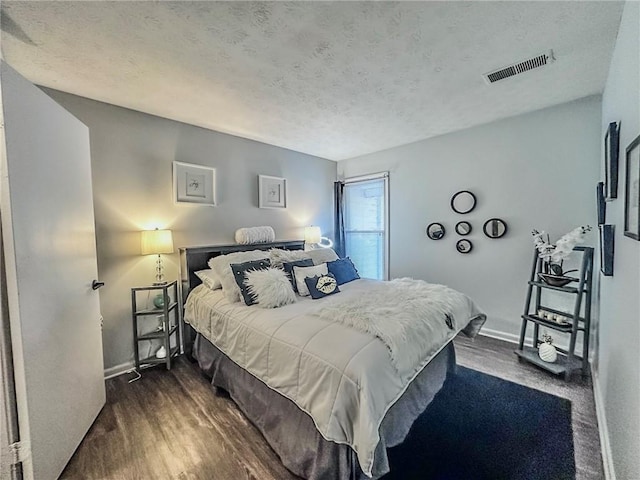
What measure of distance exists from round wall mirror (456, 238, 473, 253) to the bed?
116 cm

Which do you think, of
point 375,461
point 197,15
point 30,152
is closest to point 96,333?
point 30,152

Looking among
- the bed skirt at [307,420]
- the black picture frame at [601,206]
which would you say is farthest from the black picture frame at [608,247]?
the bed skirt at [307,420]

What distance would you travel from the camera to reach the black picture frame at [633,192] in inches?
41.5

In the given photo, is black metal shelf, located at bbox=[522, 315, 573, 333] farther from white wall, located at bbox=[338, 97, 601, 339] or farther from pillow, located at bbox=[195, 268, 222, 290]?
pillow, located at bbox=[195, 268, 222, 290]

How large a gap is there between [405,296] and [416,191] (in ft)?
6.85

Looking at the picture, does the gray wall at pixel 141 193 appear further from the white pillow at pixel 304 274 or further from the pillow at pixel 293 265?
the white pillow at pixel 304 274

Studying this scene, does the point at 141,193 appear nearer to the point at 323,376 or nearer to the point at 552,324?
the point at 323,376

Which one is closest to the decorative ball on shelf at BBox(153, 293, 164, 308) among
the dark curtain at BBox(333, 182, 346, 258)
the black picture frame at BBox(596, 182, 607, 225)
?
the dark curtain at BBox(333, 182, 346, 258)

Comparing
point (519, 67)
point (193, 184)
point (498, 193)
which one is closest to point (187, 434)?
point (193, 184)

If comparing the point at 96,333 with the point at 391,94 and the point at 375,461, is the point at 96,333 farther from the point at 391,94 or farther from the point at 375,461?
the point at 391,94

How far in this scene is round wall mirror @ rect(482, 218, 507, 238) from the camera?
308cm

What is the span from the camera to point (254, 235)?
11.2 ft

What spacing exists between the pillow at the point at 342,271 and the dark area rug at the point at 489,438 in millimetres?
1316

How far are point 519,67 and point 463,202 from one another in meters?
1.63
